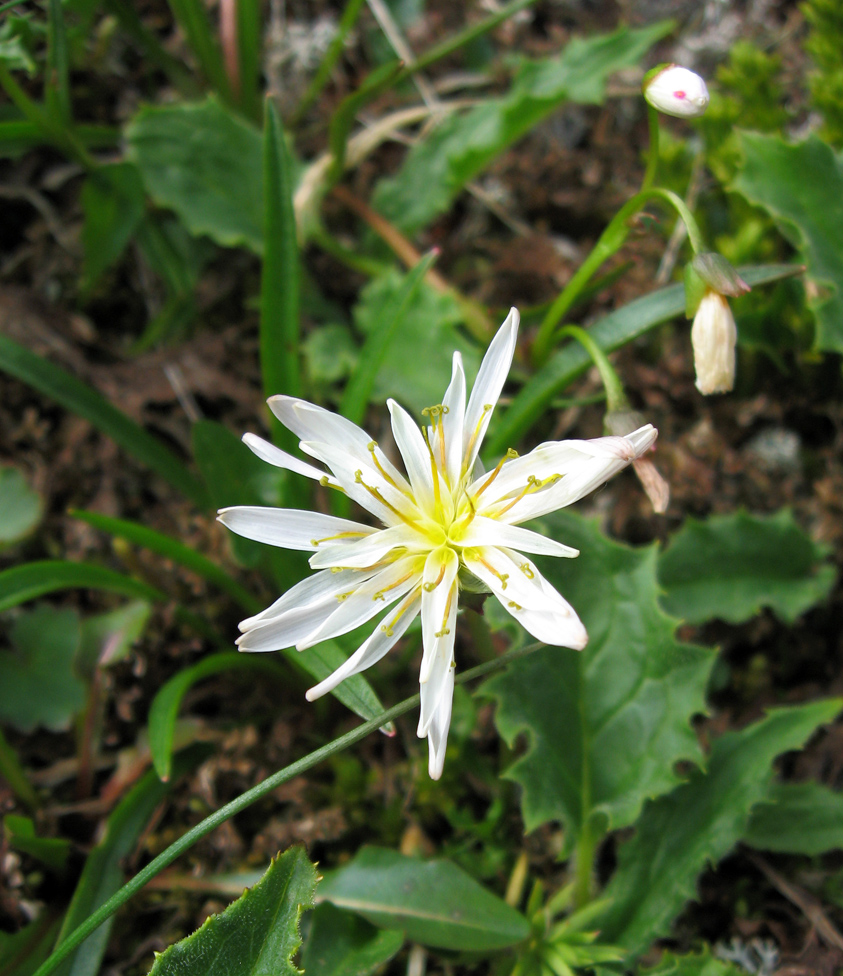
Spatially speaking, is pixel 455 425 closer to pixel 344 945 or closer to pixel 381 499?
pixel 381 499

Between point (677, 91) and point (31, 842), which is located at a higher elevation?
point (677, 91)

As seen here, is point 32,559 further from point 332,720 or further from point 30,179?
point 30,179

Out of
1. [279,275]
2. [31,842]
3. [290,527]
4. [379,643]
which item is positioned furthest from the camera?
[279,275]

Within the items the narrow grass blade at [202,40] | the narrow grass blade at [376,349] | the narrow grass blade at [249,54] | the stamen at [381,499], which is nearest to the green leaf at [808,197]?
the narrow grass blade at [376,349]

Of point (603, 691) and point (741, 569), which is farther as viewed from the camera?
point (741, 569)

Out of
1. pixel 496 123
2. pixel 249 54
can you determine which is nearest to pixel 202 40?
pixel 249 54

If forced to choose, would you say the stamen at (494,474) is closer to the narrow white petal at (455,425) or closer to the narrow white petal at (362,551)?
the narrow white petal at (455,425)

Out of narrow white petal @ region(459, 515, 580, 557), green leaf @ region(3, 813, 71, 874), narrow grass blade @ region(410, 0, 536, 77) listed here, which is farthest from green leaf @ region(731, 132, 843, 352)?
green leaf @ region(3, 813, 71, 874)
